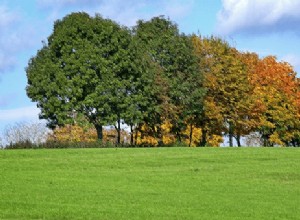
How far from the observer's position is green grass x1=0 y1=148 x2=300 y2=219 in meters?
18.1

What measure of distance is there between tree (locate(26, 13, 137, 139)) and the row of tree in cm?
8

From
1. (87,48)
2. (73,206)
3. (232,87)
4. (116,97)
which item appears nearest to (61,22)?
(87,48)

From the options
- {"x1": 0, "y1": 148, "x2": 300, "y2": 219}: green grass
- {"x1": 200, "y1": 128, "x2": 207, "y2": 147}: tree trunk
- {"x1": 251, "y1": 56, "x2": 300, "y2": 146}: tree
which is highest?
{"x1": 251, "y1": 56, "x2": 300, "y2": 146}: tree

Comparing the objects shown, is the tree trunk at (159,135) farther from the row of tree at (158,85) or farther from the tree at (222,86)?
the tree at (222,86)

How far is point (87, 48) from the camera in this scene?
5522cm

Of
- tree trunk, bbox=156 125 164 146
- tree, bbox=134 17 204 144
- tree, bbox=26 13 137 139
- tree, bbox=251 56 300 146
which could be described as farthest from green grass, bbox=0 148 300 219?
tree, bbox=251 56 300 146

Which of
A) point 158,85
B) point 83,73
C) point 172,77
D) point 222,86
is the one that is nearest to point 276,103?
point 222,86

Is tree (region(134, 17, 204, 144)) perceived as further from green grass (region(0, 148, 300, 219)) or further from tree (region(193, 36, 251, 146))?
green grass (region(0, 148, 300, 219))

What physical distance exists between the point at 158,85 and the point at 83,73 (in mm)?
7605

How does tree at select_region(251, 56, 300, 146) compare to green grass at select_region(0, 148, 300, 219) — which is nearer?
green grass at select_region(0, 148, 300, 219)

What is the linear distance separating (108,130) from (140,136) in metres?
15.2

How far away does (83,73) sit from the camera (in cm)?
5456

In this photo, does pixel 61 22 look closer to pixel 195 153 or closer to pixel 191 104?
pixel 191 104

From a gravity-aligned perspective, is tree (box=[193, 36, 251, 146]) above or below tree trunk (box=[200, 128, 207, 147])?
above
